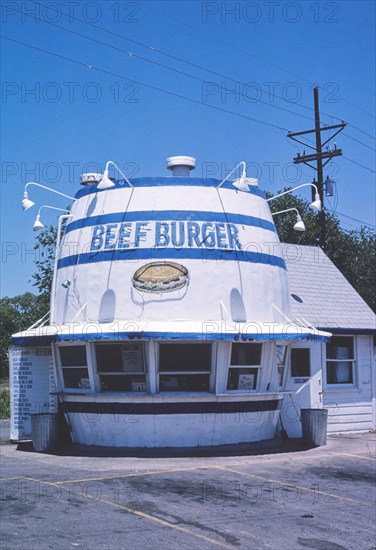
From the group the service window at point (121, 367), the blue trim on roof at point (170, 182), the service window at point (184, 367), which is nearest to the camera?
the service window at point (184, 367)

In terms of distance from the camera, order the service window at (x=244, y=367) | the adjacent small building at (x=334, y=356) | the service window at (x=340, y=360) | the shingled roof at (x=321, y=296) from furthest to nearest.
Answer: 1. the service window at (x=340, y=360)
2. the shingled roof at (x=321, y=296)
3. the adjacent small building at (x=334, y=356)
4. the service window at (x=244, y=367)

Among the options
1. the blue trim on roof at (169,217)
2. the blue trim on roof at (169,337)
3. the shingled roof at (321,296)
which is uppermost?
the blue trim on roof at (169,217)

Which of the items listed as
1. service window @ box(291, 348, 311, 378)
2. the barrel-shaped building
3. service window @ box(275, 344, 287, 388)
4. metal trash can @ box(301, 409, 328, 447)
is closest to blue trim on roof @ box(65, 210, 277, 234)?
the barrel-shaped building

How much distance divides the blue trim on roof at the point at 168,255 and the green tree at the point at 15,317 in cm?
599

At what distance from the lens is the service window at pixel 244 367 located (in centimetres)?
1588

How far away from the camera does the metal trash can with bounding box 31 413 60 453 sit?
15.9 m

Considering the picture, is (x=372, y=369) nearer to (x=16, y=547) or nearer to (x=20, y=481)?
(x=20, y=481)

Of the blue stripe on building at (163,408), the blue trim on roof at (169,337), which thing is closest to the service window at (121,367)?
the blue stripe on building at (163,408)

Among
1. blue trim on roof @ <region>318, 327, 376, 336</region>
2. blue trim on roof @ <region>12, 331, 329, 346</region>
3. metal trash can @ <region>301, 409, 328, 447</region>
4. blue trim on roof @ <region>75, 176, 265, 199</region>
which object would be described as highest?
blue trim on roof @ <region>75, 176, 265, 199</region>

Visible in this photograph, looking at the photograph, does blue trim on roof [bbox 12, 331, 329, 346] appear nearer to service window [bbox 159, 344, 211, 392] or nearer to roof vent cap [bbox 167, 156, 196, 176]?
service window [bbox 159, 344, 211, 392]

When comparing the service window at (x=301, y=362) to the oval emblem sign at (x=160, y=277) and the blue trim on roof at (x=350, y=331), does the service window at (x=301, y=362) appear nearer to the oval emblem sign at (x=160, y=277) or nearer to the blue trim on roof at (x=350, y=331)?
the blue trim on roof at (x=350, y=331)

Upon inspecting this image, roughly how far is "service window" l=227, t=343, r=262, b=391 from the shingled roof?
358 centimetres

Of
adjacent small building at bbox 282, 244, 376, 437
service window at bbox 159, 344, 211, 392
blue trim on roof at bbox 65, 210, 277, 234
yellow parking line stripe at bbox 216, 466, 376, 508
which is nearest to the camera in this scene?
yellow parking line stripe at bbox 216, 466, 376, 508

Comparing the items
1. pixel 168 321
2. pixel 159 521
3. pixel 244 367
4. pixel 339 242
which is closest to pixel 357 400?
pixel 244 367
